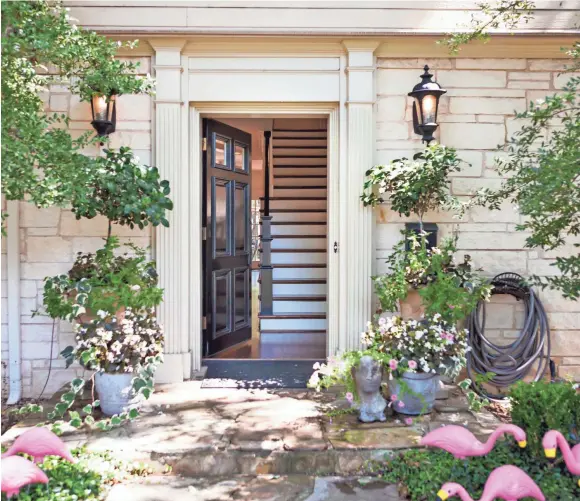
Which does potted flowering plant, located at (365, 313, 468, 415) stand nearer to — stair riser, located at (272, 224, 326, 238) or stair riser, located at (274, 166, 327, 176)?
stair riser, located at (272, 224, 326, 238)

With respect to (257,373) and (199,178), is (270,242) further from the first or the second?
(257,373)

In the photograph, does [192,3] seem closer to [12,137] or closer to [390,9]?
[390,9]

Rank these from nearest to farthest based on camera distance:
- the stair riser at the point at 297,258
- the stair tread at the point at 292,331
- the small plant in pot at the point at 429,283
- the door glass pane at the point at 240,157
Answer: the small plant in pot at the point at 429,283
the door glass pane at the point at 240,157
the stair tread at the point at 292,331
the stair riser at the point at 297,258

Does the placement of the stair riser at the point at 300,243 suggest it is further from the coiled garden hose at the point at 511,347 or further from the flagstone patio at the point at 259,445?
the flagstone patio at the point at 259,445

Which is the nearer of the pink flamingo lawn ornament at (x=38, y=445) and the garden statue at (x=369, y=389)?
the pink flamingo lawn ornament at (x=38, y=445)

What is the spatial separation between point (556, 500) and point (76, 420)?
2.69 meters

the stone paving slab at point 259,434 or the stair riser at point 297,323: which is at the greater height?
the stair riser at point 297,323

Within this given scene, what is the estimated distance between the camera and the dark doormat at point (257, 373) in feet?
15.0

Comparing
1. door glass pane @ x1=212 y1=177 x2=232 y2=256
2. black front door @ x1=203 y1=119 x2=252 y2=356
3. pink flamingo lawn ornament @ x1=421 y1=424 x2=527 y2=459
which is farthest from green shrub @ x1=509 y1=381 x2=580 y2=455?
door glass pane @ x1=212 y1=177 x2=232 y2=256

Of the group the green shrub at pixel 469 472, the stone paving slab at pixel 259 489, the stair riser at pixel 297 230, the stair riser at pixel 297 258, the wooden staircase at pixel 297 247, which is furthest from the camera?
the stair riser at pixel 297 230

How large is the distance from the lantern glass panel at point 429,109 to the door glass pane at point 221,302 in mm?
2350

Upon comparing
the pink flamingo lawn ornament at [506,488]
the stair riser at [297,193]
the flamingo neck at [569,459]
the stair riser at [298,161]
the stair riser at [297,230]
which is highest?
the stair riser at [298,161]

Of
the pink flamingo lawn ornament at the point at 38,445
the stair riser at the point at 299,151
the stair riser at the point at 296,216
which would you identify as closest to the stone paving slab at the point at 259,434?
the pink flamingo lawn ornament at the point at 38,445

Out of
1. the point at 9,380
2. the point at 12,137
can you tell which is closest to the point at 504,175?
the point at 12,137
